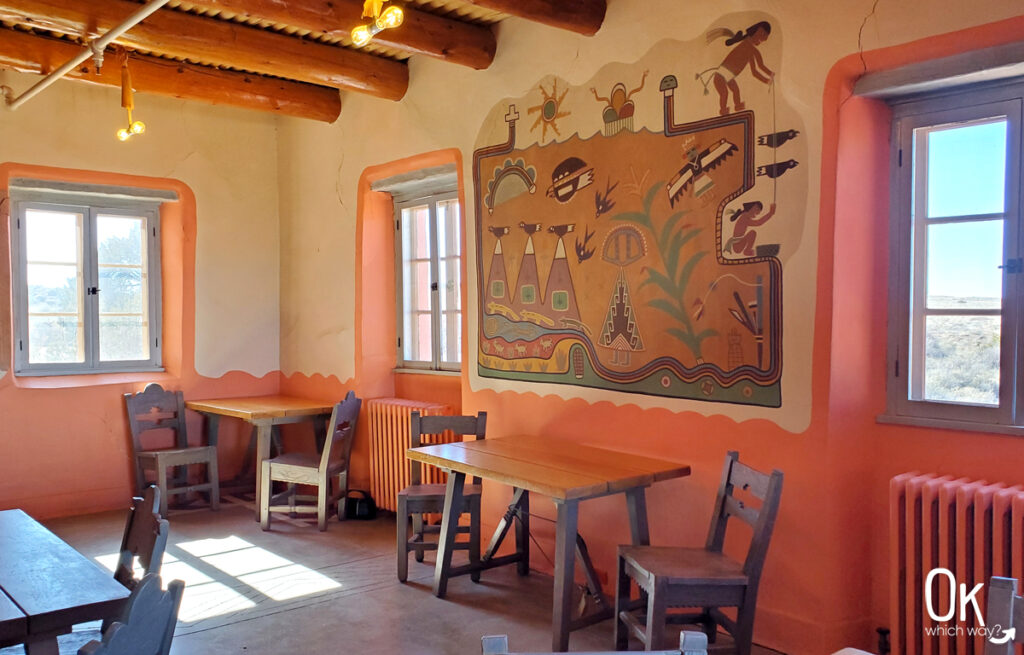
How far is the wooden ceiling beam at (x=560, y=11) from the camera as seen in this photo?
3.92 m

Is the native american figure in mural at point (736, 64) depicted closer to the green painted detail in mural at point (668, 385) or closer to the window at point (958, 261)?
the window at point (958, 261)

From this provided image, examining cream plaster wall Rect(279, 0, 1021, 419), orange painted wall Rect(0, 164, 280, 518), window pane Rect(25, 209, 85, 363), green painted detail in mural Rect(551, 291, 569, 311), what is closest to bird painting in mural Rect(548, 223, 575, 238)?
green painted detail in mural Rect(551, 291, 569, 311)

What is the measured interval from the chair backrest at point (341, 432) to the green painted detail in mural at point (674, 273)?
2435 millimetres

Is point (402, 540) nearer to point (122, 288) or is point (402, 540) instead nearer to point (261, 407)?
point (261, 407)

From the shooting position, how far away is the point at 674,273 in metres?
3.78

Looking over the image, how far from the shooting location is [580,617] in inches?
142

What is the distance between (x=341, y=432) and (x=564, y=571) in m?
2.61

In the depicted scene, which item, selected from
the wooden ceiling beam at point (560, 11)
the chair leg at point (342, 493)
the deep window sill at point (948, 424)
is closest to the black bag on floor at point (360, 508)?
the chair leg at point (342, 493)

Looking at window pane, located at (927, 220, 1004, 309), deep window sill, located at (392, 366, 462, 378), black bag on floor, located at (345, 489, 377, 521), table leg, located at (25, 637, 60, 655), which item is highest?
window pane, located at (927, 220, 1004, 309)

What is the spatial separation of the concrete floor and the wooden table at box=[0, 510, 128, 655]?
119 centimetres

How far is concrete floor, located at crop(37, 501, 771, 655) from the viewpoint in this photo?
3527 millimetres

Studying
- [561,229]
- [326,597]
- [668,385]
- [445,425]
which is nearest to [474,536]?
[445,425]

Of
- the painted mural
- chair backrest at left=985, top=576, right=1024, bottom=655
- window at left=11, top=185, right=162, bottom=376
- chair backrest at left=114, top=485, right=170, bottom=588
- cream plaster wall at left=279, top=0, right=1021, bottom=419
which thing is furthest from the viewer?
window at left=11, top=185, right=162, bottom=376

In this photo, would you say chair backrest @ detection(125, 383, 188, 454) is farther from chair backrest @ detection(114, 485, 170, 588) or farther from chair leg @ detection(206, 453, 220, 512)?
chair backrest @ detection(114, 485, 170, 588)
